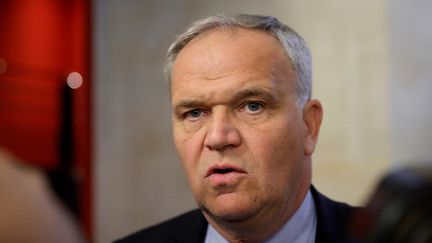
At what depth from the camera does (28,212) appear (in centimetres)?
26

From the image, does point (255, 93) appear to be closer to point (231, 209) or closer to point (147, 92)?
point (231, 209)

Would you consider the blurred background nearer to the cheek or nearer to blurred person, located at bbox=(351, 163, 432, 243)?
the cheek

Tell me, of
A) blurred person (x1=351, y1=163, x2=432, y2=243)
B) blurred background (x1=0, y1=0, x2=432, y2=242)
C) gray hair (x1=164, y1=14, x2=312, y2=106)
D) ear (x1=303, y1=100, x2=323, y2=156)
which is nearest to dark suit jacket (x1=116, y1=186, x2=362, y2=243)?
ear (x1=303, y1=100, x2=323, y2=156)

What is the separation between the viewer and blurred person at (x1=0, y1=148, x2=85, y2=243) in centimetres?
25

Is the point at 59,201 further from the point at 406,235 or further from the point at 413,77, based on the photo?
the point at 413,77

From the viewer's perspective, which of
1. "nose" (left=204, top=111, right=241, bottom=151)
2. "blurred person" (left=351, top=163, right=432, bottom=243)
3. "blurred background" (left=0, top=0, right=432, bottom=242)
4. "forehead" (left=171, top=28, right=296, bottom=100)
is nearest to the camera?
"blurred person" (left=351, top=163, right=432, bottom=243)

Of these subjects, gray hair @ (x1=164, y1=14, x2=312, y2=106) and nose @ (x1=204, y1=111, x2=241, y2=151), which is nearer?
nose @ (x1=204, y1=111, x2=241, y2=151)

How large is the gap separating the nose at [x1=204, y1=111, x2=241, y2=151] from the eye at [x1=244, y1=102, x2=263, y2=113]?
55 millimetres

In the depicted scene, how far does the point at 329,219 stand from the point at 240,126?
343 mm

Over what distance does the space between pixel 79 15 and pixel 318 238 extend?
1.89 meters

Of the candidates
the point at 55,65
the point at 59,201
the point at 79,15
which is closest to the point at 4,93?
the point at 55,65

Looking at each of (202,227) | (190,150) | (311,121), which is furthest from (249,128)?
(202,227)

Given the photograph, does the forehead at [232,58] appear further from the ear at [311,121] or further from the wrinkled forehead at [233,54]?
the ear at [311,121]

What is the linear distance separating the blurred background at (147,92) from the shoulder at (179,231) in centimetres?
77
